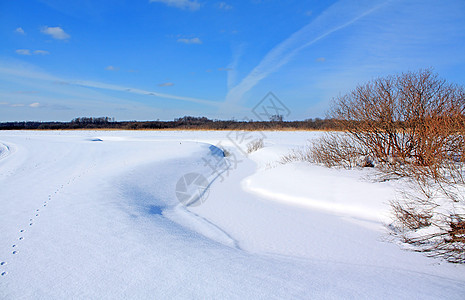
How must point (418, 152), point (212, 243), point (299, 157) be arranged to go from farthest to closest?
point (299, 157), point (418, 152), point (212, 243)

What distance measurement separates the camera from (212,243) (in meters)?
5.58

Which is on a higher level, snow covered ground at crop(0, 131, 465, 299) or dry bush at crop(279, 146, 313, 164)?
dry bush at crop(279, 146, 313, 164)

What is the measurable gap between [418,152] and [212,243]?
8053 mm

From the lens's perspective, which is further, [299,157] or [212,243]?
[299,157]

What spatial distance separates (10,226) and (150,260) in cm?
363

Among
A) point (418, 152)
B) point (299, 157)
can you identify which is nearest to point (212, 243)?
point (418, 152)

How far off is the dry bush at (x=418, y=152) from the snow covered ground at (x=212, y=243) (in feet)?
1.94

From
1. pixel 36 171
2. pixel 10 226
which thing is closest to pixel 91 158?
pixel 36 171

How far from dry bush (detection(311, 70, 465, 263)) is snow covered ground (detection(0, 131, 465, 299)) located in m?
0.59

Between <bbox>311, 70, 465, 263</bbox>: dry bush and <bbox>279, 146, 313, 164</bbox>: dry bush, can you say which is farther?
<bbox>279, 146, 313, 164</bbox>: dry bush

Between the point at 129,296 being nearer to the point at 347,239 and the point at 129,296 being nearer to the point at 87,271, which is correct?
the point at 87,271

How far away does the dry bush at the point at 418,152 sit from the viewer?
5.43 metres

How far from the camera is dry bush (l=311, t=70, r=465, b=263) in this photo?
5434 mm

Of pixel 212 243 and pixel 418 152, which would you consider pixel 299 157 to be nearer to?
pixel 418 152
